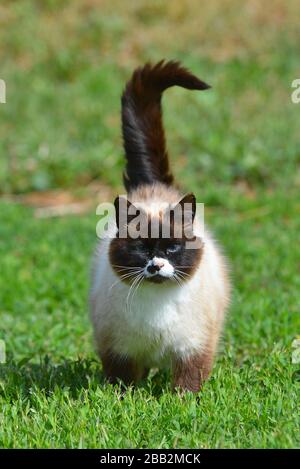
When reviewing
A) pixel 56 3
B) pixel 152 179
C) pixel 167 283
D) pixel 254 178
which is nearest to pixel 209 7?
pixel 56 3

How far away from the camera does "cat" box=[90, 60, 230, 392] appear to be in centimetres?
453

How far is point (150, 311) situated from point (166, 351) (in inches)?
11.5

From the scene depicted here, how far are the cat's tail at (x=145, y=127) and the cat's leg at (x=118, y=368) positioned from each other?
1071 mm

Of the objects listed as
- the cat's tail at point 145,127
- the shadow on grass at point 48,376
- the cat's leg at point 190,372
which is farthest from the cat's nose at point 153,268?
the cat's tail at point 145,127

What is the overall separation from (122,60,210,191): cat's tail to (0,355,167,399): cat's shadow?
115cm

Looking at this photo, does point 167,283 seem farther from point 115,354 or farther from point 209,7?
point 209,7

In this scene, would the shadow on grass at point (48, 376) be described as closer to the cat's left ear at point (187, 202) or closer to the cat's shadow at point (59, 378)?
the cat's shadow at point (59, 378)

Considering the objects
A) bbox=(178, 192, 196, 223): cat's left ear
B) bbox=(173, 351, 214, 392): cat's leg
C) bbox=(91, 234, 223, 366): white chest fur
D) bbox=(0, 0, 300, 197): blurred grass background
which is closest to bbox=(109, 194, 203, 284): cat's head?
bbox=(178, 192, 196, 223): cat's left ear

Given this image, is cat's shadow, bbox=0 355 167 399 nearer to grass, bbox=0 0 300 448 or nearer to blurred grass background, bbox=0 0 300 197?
grass, bbox=0 0 300 448

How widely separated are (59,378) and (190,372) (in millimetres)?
830

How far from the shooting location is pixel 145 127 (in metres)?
5.43

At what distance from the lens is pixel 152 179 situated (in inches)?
210
